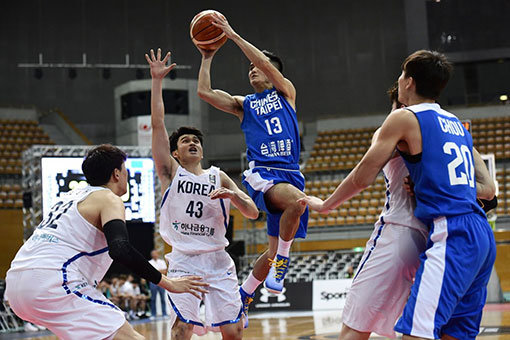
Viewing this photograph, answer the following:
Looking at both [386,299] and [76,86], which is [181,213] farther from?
[76,86]

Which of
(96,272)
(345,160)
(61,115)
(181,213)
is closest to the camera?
(96,272)

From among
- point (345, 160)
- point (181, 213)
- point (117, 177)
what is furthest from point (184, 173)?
point (345, 160)

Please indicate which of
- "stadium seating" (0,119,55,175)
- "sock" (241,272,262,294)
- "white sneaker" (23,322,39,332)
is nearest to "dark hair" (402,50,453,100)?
"sock" (241,272,262,294)

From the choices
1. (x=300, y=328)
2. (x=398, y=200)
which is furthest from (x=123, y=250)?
(x=300, y=328)

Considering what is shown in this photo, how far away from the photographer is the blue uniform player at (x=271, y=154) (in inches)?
238

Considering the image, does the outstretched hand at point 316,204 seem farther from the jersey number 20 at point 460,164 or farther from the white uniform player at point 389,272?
the jersey number 20 at point 460,164

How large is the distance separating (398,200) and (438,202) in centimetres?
40

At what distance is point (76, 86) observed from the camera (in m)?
27.0

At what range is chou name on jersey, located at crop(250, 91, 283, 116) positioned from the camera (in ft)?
20.4

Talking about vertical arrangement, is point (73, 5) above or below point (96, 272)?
above

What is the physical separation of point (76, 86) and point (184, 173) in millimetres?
22305

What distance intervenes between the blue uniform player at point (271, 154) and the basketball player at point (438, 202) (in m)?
2.11

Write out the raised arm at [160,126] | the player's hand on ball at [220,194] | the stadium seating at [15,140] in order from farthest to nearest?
the stadium seating at [15,140] < the raised arm at [160,126] < the player's hand on ball at [220,194]

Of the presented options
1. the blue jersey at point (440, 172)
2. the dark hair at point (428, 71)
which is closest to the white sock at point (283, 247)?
the blue jersey at point (440, 172)
